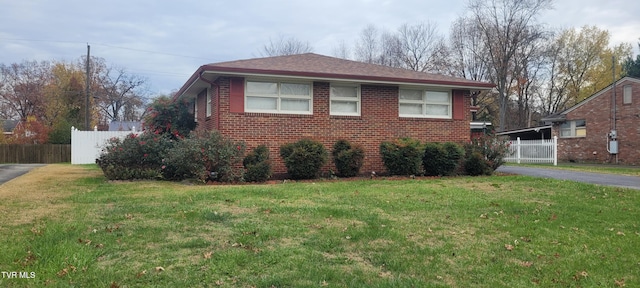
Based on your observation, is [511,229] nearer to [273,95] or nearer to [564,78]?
[273,95]

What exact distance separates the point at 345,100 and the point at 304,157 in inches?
118

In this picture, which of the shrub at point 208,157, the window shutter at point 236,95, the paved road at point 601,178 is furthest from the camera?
the window shutter at point 236,95

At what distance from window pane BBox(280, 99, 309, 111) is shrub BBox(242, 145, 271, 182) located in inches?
71.5

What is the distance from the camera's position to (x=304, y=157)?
38.4ft

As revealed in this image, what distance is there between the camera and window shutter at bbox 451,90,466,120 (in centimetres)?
1491

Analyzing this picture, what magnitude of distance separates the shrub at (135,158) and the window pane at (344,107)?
16.8ft

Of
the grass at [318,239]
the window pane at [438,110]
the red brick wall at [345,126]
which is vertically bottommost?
the grass at [318,239]

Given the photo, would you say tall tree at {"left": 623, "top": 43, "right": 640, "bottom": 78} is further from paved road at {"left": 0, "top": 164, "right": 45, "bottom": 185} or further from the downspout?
paved road at {"left": 0, "top": 164, "right": 45, "bottom": 185}

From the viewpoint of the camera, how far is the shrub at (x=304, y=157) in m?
11.7

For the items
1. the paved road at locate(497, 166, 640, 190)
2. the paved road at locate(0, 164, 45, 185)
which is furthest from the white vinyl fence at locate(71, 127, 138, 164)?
the paved road at locate(497, 166, 640, 190)

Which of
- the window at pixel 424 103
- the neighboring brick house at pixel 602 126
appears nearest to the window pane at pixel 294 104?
the window at pixel 424 103

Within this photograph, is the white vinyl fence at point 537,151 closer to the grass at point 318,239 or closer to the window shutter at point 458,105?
the window shutter at point 458,105

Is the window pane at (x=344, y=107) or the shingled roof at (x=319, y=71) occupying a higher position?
the shingled roof at (x=319, y=71)

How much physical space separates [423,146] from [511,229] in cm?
709
